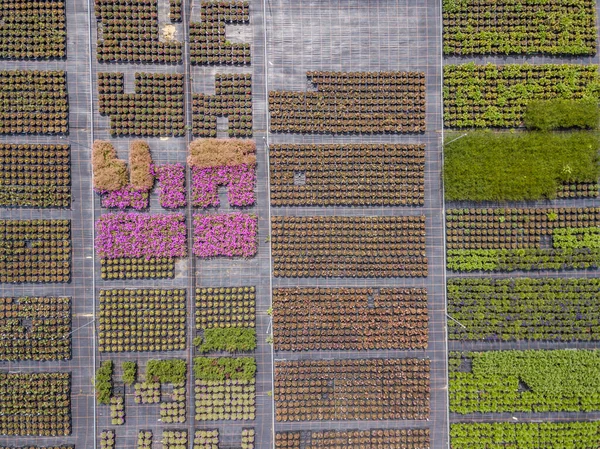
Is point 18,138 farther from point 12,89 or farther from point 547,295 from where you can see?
point 547,295

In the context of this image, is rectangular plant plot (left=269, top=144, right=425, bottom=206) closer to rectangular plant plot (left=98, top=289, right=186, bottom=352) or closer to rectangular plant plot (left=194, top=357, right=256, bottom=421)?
rectangular plant plot (left=98, top=289, right=186, bottom=352)

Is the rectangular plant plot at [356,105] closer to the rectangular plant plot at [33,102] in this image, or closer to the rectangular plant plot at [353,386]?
the rectangular plant plot at [33,102]

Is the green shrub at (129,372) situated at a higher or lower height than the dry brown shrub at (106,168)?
lower

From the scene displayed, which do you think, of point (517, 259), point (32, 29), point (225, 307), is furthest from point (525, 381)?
point (32, 29)

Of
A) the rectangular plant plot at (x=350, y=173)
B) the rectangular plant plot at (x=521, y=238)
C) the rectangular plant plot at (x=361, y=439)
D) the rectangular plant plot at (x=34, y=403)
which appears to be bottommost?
the rectangular plant plot at (x=361, y=439)

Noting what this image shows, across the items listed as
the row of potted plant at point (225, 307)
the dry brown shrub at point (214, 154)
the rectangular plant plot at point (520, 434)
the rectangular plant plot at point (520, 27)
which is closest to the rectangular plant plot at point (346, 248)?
the row of potted plant at point (225, 307)

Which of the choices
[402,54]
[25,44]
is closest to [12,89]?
[25,44]
